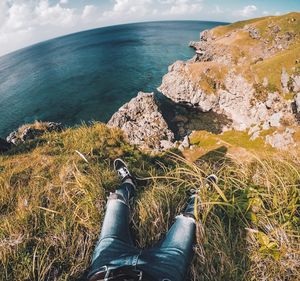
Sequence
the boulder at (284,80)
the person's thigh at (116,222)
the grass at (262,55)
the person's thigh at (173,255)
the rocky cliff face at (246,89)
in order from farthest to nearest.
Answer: the grass at (262,55)
the boulder at (284,80)
the rocky cliff face at (246,89)
the person's thigh at (116,222)
the person's thigh at (173,255)

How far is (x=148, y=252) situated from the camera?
3.23 meters

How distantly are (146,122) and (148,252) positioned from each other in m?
26.5

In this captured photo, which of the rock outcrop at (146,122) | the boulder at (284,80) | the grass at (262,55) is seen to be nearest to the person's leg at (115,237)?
the rock outcrop at (146,122)

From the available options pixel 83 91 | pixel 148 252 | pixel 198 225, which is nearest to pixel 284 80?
pixel 83 91

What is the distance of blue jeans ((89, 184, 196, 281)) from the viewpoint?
2904mm

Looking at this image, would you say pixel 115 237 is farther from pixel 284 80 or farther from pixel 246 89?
pixel 284 80

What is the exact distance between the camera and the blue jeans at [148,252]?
9.53 ft

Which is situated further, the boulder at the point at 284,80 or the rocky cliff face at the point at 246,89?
the boulder at the point at 284,80

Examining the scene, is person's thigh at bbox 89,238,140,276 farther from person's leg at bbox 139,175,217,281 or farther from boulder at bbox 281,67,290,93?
boulder at bbox 281,67,290,93

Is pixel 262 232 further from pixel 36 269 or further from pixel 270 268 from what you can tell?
pixel 36 269

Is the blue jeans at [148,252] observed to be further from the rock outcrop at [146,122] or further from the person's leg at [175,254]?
the rock outcrop at [146,122]

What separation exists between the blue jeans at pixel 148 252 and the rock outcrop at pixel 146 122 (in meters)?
21.8

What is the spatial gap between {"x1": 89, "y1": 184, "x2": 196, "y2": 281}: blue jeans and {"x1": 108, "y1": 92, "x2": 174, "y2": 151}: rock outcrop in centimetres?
2176

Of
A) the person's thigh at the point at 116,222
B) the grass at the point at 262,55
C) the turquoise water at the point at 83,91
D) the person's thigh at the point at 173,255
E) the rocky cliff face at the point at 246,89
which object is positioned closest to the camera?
the person's thigh at the point at 173,255
